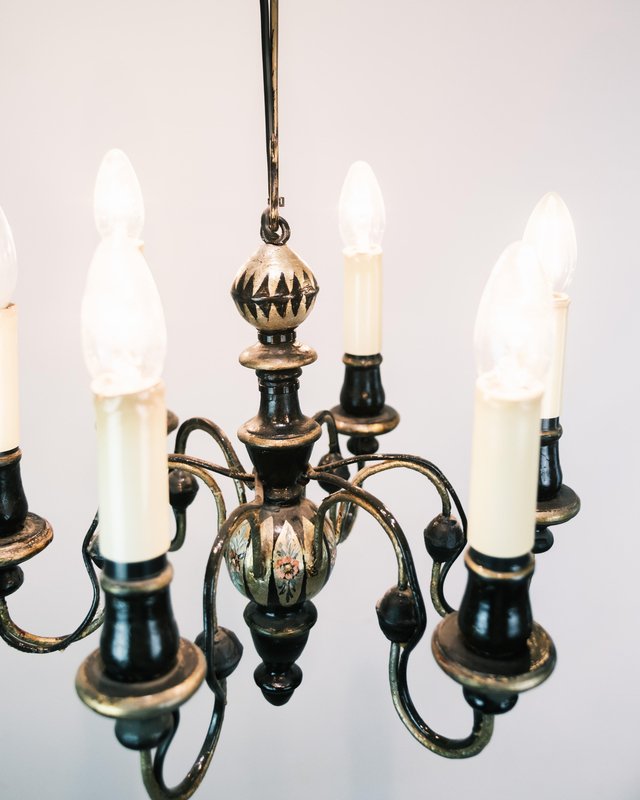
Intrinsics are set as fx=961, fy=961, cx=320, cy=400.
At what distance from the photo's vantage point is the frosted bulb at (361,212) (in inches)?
35.4

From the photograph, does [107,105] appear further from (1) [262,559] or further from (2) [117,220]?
(1) [262,559]

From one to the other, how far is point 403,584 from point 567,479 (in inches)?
36.3

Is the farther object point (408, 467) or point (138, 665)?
point (408, 467)

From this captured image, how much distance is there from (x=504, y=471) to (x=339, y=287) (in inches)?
38.3

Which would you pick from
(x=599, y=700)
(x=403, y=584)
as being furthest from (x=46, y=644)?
(x=599, y=700)

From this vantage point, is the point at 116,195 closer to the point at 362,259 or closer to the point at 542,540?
the point at 362,259

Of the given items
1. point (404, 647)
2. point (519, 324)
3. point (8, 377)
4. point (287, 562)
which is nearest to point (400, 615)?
point (404, 647)

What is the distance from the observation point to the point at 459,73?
1406 millimetres

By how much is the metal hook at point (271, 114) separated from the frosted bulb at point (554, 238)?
20 centimetres

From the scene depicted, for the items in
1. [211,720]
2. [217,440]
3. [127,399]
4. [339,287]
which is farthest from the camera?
[339,287]

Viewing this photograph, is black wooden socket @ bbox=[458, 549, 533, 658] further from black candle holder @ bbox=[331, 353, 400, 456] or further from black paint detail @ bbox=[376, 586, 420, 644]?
black candle holder @ bbox=[331, 353, 400, 456]

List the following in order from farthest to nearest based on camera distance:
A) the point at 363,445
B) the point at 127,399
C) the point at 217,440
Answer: the point at 363,445 → the point at 217,440 → the point at 127,399

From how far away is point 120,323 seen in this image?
53 centimetres

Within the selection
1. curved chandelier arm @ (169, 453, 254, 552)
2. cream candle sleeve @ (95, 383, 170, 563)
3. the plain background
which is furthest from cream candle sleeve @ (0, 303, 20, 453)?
the plain background
